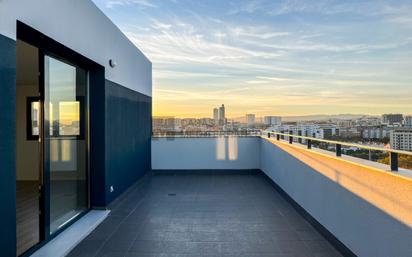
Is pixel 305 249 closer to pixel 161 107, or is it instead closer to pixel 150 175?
pixel 150 175

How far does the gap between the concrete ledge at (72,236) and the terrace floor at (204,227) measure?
87 mm

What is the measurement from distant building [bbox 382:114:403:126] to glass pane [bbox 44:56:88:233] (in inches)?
129

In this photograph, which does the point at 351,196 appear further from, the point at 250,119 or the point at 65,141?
the point at 250,119

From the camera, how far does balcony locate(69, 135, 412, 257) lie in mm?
2379

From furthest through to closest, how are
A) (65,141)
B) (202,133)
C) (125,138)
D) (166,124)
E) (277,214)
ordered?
1. (166,124)
2. (202,133)
3. (125,138)
4. (277,214)
5. (65,141)

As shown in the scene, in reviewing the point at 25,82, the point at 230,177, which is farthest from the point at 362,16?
the point at 25,82

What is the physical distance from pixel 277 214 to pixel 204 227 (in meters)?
1.18

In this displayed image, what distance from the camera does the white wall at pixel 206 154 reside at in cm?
802

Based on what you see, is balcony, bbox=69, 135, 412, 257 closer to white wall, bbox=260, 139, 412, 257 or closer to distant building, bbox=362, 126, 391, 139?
white wall, bbox=260, 139, 412, 257

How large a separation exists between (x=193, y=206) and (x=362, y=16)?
13.8ft

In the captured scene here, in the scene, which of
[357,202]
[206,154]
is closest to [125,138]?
[206,154]

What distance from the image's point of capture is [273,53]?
313 inches

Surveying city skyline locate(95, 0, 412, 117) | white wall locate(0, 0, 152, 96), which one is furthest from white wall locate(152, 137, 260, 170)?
white wall locate(0, 0, 152, 96)

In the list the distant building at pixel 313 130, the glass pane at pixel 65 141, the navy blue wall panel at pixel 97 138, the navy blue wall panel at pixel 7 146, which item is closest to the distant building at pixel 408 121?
the distant building at pixel 313 130
